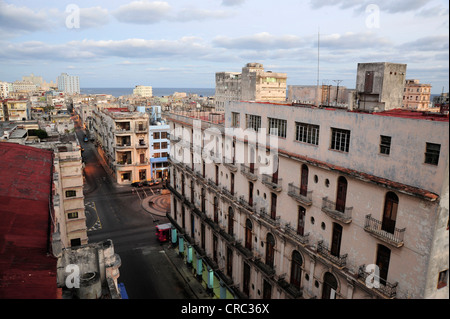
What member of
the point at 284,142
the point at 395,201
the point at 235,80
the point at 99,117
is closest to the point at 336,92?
the point at 284,142

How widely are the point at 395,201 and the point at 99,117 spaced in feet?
341

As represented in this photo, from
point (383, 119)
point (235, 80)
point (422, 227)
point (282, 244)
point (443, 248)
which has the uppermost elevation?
point (235, 80)

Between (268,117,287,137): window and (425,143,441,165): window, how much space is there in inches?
467

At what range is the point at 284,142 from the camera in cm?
2734

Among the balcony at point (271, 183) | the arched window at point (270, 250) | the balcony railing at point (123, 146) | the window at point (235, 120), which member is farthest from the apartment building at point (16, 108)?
the arched window at point (270, 250)

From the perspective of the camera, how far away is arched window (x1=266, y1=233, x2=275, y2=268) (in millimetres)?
29734

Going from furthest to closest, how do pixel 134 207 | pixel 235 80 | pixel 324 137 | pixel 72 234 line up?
pixel 235 80 → pixel 134 207 → pixel 72 234 → pixel 324 137

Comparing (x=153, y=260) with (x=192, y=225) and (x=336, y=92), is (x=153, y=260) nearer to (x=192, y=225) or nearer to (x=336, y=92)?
(x=192, y=225)

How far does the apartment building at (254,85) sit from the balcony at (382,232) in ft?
111

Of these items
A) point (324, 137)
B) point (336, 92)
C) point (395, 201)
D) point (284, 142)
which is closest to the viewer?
point (395, 201)

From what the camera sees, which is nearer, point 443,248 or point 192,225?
point 443,248

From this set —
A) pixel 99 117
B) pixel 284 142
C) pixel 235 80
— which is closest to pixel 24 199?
pixel 284 142

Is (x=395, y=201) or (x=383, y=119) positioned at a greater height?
(x=383, y=119)

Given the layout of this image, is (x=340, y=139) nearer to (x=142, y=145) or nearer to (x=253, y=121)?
(x=253, y=121)
